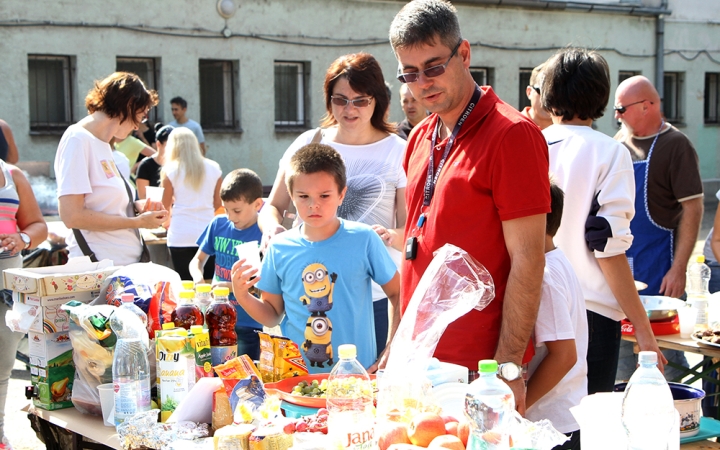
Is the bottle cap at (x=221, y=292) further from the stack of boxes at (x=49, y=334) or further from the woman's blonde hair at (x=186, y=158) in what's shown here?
the woman's blonde hair at (x=186, y=158)

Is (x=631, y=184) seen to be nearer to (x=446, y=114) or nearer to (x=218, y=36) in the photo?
(x=446, y=114)

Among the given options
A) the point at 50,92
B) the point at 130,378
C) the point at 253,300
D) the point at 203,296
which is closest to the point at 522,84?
the point at 50,92

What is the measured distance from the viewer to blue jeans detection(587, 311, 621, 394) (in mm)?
3428

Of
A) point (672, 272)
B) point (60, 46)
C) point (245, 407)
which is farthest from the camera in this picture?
point (60, 46)

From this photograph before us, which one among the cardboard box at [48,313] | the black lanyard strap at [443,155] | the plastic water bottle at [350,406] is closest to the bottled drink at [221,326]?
the cardboard box at [48,313]

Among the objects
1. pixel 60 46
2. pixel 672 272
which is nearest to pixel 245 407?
pixel 672 272

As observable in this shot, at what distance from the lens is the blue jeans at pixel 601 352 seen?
11.2 ft

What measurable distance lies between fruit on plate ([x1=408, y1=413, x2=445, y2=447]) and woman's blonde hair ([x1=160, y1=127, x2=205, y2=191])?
18.5ft

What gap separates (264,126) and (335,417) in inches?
590

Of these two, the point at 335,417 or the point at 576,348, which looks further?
the point at 576,348

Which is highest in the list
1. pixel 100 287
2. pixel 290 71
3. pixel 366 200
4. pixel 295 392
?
pixel 290 71

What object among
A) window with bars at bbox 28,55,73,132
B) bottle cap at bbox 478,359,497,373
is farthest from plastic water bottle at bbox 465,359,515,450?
window with bars at bbox 28,55,73,132

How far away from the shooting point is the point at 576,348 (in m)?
2.87

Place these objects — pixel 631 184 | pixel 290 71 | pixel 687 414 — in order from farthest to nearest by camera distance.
Result: 1. pixel 290 71
2. pixel 631 184
3. pixel 687 414
